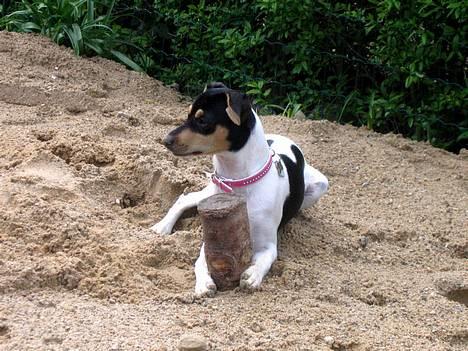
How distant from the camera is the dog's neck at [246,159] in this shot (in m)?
4.21

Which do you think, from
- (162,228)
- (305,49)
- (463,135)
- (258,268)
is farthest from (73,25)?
(258,268)

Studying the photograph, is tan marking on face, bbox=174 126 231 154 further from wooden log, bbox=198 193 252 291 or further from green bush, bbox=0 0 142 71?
green bush, bbox=0 0 142 71

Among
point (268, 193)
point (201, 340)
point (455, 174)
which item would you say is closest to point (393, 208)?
point (455, 174)

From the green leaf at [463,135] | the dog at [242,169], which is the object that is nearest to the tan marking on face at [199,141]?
the dog at [242,169]

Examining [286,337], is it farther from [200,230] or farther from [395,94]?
[395,94]

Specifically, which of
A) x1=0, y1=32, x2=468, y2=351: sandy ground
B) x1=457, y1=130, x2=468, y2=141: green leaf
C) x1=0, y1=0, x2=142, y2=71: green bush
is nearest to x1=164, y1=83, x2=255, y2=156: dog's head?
x1=0, y1=32, x2=468, y2=351: sandy ground

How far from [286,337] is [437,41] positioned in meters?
3.79

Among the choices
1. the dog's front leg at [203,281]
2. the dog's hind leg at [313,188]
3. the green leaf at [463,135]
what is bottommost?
the green leaf at [463,135]

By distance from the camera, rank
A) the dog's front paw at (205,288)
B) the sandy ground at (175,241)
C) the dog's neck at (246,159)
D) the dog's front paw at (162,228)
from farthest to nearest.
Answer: the dog's front paw at (162,228)
the dog's neck at (246,159)
the dog's front paw at (205,288)
the sandy ground at (175,241)

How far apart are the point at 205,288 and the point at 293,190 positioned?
93 cm

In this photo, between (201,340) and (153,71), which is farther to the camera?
(153,71)

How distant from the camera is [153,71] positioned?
820cm

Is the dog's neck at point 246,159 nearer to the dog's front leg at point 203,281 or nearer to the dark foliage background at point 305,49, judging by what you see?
the dog's front leg at point 203,281

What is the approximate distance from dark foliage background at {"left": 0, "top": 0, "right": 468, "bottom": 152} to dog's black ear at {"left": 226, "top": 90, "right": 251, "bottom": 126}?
9.09 feet
